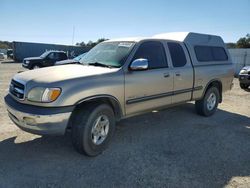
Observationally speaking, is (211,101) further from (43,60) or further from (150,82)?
(43,60)

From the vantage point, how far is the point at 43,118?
11.3 ft

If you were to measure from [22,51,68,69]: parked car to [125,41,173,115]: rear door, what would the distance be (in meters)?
14.9

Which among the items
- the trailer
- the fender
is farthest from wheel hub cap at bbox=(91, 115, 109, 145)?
the trailer

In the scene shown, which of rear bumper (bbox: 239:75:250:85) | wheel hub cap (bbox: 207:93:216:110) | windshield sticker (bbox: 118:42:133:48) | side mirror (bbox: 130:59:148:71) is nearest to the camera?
side mirror (bbox: 130:59:148:71)

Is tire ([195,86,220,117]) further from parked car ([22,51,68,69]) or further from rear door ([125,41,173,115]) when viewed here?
parked car ([22,51,68,69])

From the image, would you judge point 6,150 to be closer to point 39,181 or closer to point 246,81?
point 39,181

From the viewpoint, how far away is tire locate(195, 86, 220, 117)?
663 centimetres

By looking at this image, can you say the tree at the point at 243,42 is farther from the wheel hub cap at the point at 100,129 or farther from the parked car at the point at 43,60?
the wheel hub cap at the point at 100,129

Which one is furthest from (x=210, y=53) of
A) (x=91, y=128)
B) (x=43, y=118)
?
(x=43, y=118)

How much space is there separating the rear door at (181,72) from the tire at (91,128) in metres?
1.88

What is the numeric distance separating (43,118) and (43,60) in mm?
16200

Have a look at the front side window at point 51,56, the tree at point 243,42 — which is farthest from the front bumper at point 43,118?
the tree at point 243,42

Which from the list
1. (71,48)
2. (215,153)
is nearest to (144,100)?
(215,153)

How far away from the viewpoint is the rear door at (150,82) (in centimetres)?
444
